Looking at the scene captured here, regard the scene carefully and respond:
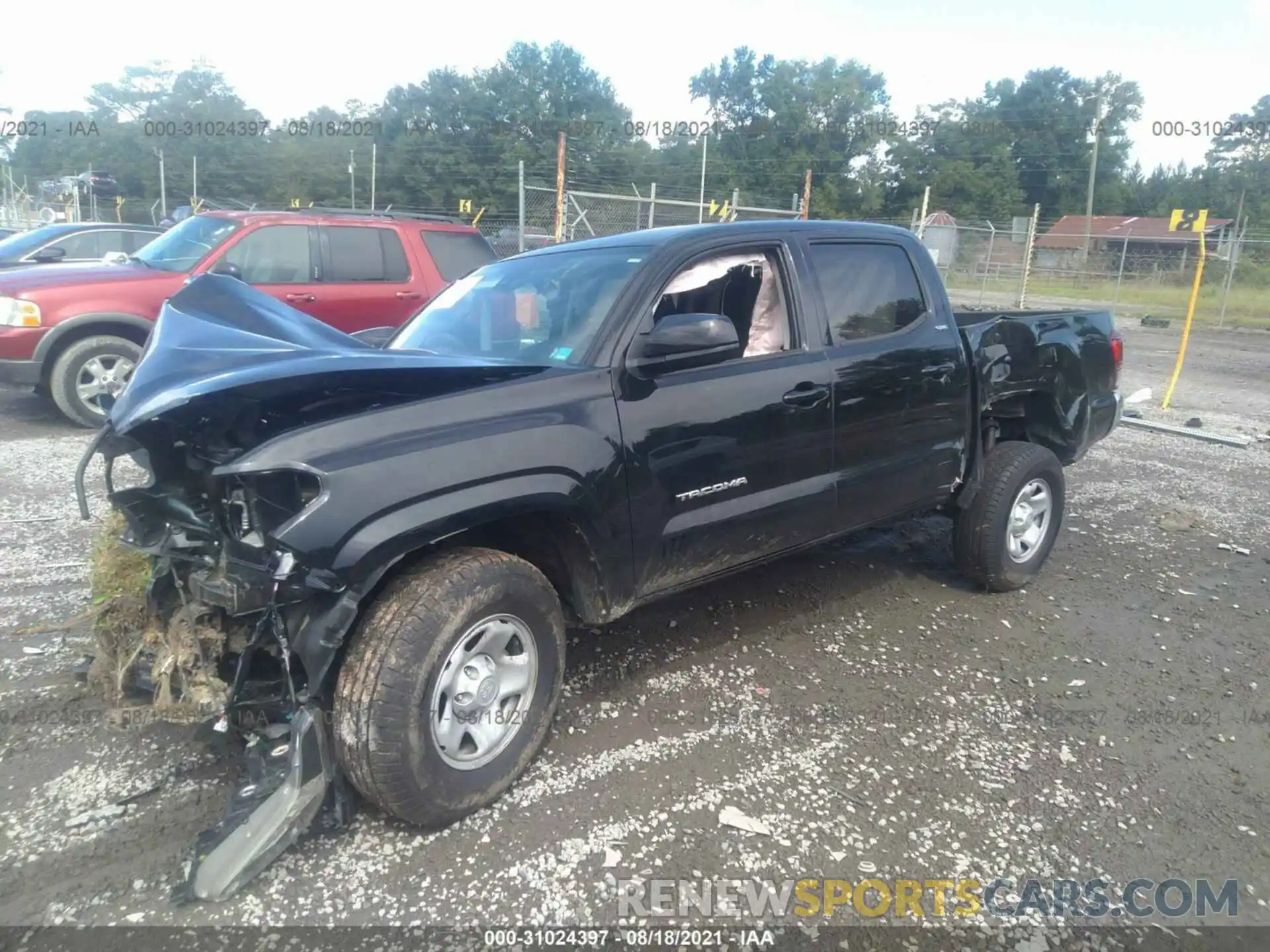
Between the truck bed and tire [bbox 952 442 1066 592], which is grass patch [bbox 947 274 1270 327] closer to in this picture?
the truck bed

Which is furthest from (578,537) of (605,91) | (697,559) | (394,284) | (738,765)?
(605,91)

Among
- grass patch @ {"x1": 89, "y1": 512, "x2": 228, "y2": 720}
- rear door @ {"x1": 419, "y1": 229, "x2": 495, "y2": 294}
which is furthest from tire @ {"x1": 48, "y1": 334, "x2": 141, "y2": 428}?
grass patch @ {"x1": 89, "y1": 512, "x2": 228, "y2": 720}

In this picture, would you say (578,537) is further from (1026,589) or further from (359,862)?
(1026,589)

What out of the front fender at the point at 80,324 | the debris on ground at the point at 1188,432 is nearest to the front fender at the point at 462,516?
the front fender at the point at 80,324

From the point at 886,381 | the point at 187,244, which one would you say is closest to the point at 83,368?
the point at 187,244

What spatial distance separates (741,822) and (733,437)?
4.44ft

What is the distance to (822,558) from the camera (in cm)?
515

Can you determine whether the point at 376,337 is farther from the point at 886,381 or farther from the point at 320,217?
the point at 320,217

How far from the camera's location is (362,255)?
→ 8422mm

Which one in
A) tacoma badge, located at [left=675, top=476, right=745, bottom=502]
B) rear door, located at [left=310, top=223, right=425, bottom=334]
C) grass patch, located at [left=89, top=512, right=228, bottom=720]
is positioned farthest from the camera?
rear door, located at [left=310, top=223, right=425, bottom=334]

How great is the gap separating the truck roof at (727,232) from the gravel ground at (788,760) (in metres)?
1.78

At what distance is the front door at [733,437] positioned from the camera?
10.1 ft

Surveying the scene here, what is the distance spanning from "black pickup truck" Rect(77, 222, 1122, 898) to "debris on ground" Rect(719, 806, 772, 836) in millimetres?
656

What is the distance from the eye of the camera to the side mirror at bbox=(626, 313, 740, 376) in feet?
9.76
